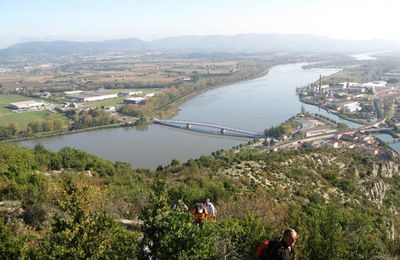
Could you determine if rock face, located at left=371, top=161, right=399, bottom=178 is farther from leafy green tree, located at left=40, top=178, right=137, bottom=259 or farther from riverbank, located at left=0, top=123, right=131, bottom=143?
riverbank, located at left=0, top=123, right=131, bottom=143

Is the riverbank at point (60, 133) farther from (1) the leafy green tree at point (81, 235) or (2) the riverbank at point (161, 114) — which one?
(1) the leafy green tree at point (81, 235)

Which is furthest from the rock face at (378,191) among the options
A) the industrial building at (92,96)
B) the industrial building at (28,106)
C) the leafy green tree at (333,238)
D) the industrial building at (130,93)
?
the industrial building at (130,93)

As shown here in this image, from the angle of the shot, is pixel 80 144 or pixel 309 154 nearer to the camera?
pixel 309 154

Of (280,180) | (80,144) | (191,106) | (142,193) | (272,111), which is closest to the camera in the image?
(142,193)

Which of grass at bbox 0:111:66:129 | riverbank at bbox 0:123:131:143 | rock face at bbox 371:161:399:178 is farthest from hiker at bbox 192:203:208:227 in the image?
grass at bbox 0:111:66:129

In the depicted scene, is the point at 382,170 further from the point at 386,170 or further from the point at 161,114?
the point at 161,114

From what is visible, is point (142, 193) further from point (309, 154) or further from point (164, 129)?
point (164, 129)

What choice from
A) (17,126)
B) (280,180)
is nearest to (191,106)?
(17,126)
